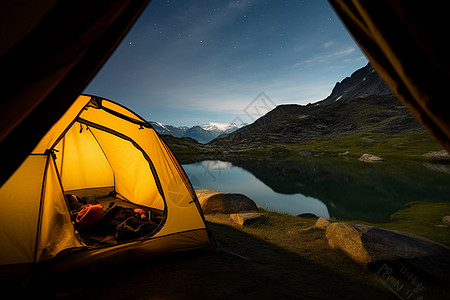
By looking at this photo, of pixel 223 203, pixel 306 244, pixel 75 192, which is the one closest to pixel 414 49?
pixel 306 244

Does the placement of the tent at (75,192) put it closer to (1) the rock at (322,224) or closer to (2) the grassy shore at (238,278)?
(2) the grassy shore at (238,278)

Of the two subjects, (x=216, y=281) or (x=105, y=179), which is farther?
(x=105, y=179)

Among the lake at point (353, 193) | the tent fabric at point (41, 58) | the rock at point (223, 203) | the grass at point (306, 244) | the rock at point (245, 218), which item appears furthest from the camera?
the lake at point (353, 193)

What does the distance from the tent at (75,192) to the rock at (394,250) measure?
12.4ft

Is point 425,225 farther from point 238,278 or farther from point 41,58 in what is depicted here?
point 41,58

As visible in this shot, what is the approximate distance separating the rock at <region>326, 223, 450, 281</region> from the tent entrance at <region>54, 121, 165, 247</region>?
539 centimetres

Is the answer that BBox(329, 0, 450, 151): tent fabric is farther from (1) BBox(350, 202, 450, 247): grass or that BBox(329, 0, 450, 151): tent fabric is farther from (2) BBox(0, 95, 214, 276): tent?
(1) BBox(350, 202, 450, 247): grass

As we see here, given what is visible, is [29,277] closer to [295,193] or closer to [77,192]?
[77,192]

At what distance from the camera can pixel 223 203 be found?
413 inches

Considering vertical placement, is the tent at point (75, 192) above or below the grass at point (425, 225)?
above

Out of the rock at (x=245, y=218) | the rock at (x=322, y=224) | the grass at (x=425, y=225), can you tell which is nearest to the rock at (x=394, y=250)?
the rock at (x=322, y=224)

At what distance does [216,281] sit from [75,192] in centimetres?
784

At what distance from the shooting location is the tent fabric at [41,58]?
161 cm

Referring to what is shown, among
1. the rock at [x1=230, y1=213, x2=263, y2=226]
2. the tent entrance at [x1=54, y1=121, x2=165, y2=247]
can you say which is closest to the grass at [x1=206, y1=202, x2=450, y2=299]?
the rock at [x1=230, y1=213, x2=263, y2=226]
